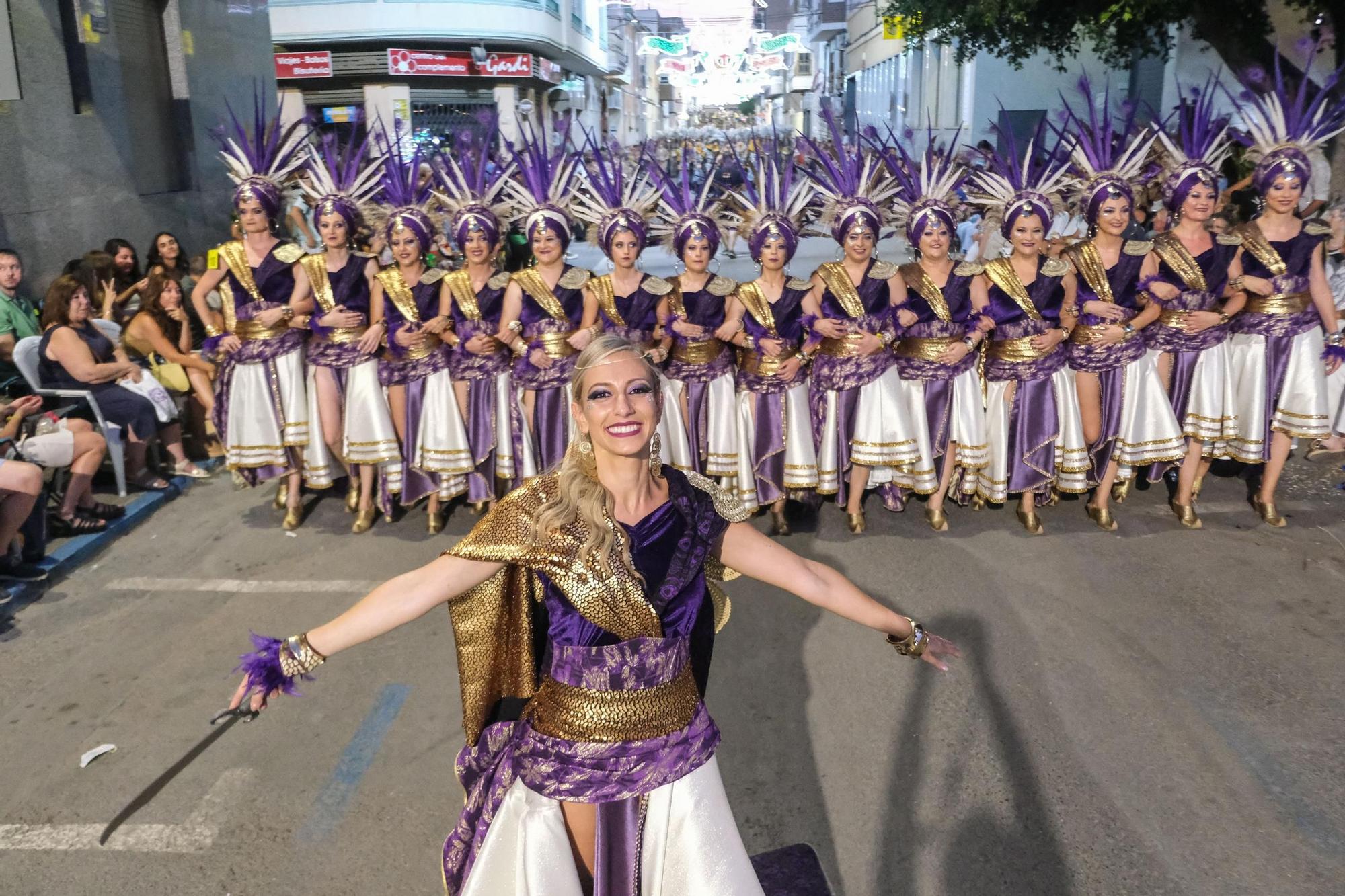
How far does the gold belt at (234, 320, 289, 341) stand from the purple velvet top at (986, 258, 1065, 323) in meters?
4.22

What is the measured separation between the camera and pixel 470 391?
6.47 metres

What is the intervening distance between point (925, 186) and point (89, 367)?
5622 mm

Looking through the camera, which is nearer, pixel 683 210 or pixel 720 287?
pixel 720 287

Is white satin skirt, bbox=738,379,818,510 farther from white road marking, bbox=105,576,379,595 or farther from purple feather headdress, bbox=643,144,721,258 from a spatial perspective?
white road marking, bbox=105,576,379,595

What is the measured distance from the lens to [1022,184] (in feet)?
19.7

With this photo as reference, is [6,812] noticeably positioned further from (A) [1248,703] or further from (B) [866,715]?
(A) [1248,703]

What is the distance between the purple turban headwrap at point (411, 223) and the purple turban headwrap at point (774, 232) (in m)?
1.93

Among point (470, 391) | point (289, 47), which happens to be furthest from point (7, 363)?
point (289, 47)

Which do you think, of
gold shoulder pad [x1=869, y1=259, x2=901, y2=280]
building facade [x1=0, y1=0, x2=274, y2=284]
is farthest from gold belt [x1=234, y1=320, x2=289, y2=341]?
gold shoulder pad [x1=869, y1=259, x2=901, y2=280]

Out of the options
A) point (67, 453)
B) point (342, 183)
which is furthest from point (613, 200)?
point (67, 453)

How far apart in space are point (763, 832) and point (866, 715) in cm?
91

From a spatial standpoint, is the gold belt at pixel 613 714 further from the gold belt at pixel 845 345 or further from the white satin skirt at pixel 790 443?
the gold belt at pixel 845 345

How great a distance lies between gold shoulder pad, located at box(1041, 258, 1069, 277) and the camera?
232 inches

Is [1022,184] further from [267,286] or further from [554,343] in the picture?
[267,286]
